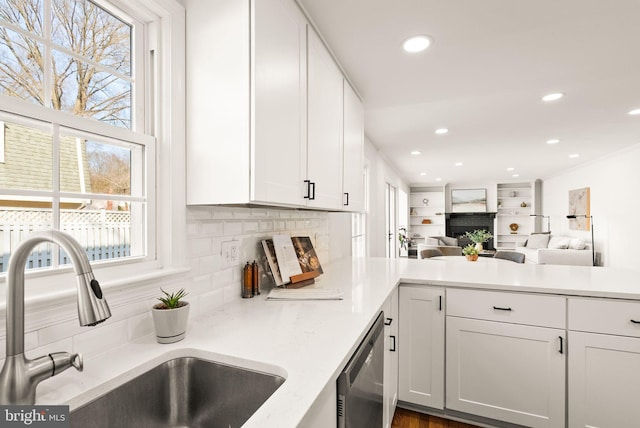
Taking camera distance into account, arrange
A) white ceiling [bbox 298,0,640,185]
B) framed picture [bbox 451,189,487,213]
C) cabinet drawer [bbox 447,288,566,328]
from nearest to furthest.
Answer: white ceiling [bbox 298,0,640,185] → cabinet drawer [bbox 447,288,566,328] → framed picture [bbox 451,189,487,213]

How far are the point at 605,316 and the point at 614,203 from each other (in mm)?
5194

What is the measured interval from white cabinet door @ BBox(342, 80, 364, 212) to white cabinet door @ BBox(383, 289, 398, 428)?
2.41 feet

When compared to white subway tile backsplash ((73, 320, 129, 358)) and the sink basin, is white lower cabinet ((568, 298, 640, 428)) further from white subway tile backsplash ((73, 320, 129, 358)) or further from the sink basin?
white subway tile backsplash ((73, 320, 129, 358))

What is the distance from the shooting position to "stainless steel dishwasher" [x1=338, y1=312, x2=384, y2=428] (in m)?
0.91

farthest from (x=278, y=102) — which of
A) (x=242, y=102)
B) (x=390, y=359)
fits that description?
(x=390, y=359)

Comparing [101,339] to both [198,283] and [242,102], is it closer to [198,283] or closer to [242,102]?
[198,283]

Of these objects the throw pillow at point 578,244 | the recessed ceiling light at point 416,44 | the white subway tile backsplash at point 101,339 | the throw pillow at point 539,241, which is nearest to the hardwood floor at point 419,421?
the white subway tile backsplash at point 101,339

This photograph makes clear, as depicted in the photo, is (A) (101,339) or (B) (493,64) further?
(B) (493,64)

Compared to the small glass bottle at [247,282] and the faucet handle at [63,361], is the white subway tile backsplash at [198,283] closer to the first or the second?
the small glass bottle at [247,282]

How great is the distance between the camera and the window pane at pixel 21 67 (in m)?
0.80

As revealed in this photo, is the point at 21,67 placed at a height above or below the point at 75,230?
above

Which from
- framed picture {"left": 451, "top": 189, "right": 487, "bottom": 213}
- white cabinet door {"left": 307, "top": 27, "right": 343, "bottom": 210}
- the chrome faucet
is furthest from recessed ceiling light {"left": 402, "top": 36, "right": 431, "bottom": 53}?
framed picture {"left": 451, "top": 189, "right": 487, "bottom": 213}

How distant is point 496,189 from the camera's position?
31.3ft

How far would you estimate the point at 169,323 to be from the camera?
992mm
